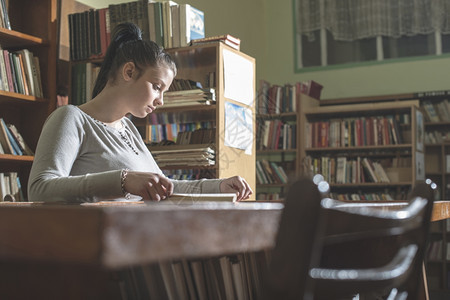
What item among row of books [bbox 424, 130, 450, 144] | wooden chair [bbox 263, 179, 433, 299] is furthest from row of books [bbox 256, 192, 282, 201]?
wooden chair [bbox 263, 179, 433, 299]

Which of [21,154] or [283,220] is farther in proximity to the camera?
[21,154]

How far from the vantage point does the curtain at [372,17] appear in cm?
660

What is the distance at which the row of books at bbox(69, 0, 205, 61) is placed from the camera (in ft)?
10.2

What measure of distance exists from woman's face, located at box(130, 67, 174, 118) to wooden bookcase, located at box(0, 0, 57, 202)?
4.94 ft

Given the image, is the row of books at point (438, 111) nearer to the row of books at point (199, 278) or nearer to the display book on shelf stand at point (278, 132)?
the display book on shelf stand at point (278, 132)

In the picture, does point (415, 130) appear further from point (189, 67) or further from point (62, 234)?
point (62, 234)

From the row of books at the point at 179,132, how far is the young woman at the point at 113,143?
46.8 inches

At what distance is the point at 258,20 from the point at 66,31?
4.14 meters

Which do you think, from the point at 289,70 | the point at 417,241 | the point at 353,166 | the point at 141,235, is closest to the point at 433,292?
the point at 353,166

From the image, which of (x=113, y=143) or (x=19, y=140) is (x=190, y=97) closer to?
(x=19, y=140)

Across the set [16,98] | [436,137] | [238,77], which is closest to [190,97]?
[238,77]

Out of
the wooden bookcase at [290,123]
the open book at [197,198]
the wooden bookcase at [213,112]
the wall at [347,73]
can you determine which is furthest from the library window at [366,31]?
the open book at [197,198]

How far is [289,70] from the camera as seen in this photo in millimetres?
7230

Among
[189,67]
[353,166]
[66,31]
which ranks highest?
[66,31]
